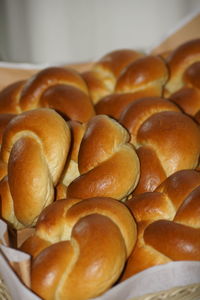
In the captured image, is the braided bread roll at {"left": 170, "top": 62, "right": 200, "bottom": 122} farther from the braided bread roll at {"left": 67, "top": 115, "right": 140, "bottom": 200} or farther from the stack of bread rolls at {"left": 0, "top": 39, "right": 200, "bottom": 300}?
the braided bread roll at {"left": 67, "top": 115, "right": 140, "bottom": 200}

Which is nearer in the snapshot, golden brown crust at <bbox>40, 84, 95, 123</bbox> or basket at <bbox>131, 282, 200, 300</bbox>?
basket at <bbox>131, 282, 200, 300</bbox>

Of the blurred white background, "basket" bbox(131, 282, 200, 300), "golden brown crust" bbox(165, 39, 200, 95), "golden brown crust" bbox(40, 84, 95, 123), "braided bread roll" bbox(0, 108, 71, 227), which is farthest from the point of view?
the blurred white background

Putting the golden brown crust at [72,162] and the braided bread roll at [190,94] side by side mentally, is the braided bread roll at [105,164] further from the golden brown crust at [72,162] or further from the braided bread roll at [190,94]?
the braided bread roll at [190,94]

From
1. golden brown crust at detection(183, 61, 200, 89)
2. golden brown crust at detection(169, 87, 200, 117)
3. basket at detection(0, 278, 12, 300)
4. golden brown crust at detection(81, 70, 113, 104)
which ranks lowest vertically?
basket at detection(0, 278, 12, 300)

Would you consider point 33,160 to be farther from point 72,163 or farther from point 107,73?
point 107,73

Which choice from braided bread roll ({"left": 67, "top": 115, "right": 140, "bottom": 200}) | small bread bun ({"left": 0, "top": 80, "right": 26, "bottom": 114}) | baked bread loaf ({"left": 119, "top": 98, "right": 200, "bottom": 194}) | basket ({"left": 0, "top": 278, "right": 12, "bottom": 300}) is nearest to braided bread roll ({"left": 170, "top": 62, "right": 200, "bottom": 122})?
baked bread loaf ({"left": 119, "top": 98, "right": 200, "bottom": 194})

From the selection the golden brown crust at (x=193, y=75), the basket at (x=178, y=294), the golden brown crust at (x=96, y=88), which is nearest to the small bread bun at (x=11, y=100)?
the golden brown crust at (x=96, y=88)

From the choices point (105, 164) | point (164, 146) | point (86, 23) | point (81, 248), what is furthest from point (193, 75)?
point (86, 23)
